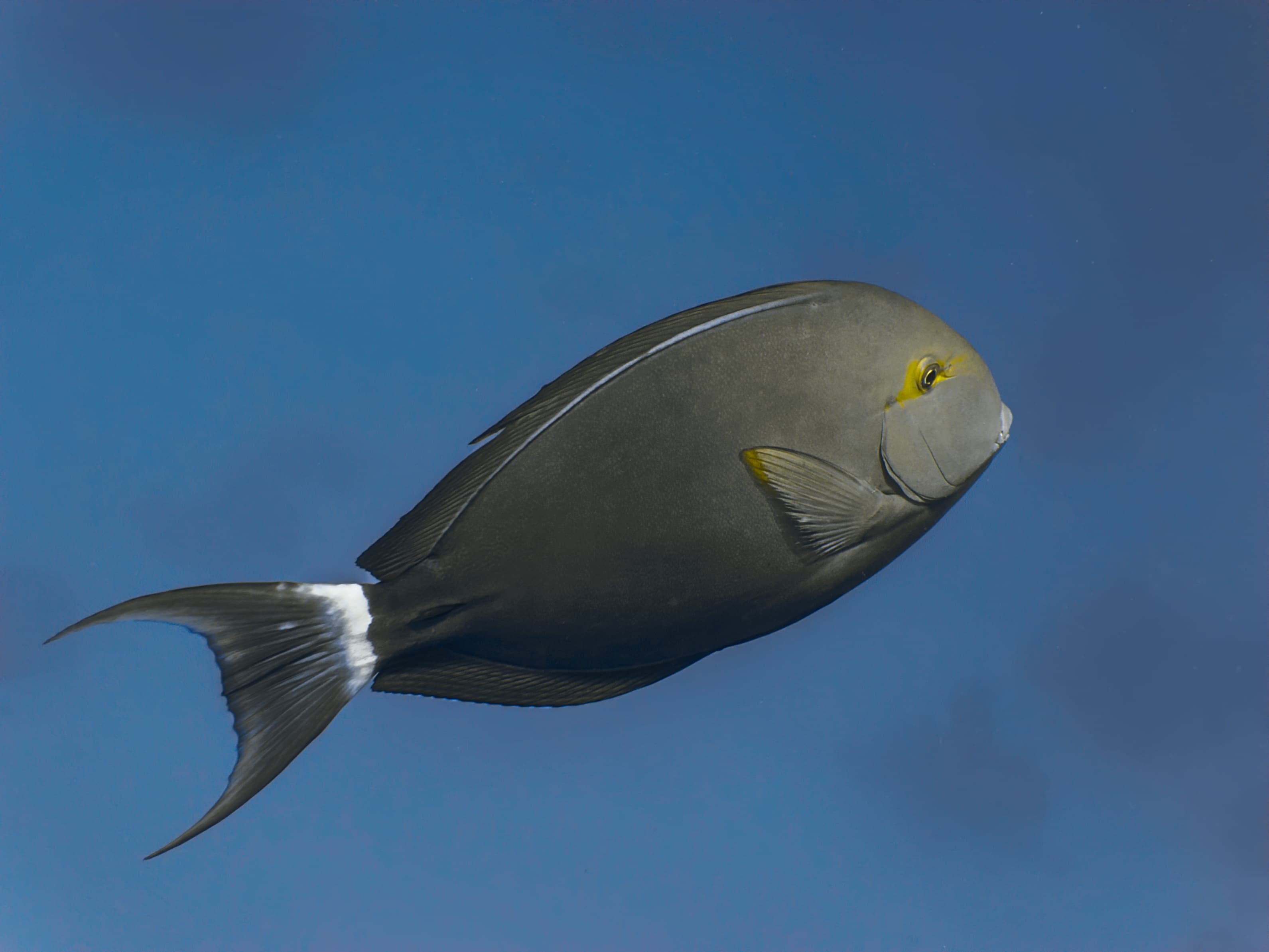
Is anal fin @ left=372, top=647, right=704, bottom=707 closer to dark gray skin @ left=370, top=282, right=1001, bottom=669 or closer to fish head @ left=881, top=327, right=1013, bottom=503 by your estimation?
dark gray skin @ left=370, top=282, right=1001, bottom=669

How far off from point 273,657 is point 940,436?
50.3 inches

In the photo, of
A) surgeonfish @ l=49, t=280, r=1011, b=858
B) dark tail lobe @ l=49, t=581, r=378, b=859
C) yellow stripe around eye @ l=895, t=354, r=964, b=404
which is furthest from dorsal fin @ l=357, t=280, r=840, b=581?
yellow stripe around eye @ l=895, t=354, r=964, b=404

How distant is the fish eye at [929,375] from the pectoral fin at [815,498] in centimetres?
22

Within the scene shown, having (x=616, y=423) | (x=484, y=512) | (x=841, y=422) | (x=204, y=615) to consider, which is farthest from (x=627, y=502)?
(x=204, y=615)

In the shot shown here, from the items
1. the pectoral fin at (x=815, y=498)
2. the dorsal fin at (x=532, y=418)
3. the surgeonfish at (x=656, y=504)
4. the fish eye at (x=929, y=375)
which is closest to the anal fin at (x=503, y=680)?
the surgeonfish at (x=656, y=504)

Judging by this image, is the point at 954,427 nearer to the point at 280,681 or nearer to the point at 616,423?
the point at 616,423

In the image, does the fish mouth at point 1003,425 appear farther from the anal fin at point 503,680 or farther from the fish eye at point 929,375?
the anal fin at point 503,680

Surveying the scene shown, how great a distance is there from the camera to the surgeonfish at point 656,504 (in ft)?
5.56

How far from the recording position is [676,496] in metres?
1.69

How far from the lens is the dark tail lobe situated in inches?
63.1

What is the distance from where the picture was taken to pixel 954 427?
69.6 inches

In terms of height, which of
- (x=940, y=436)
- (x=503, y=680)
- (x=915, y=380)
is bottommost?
(x=503, y=680)

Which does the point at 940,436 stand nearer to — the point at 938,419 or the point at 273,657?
the point at 938,419

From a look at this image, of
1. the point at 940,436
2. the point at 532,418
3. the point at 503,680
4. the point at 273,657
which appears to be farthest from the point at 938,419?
the point at 273,657
